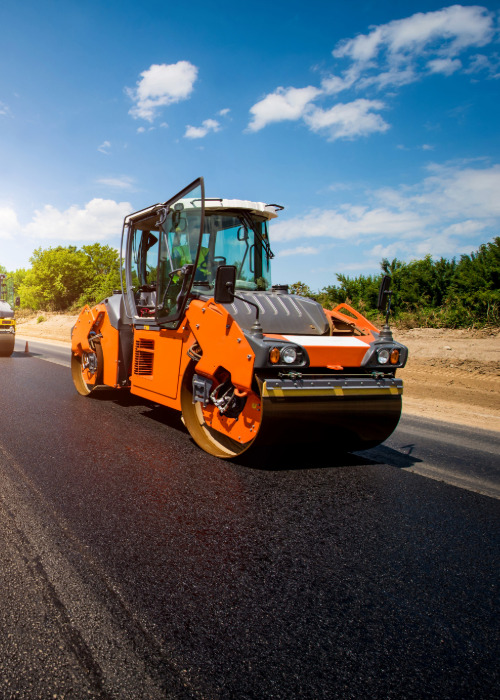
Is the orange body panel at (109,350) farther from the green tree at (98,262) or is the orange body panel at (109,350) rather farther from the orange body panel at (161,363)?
the green tree at (98,262)

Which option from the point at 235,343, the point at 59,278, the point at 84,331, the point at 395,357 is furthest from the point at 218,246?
the point at 59,278

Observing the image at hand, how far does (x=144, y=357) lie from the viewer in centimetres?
631

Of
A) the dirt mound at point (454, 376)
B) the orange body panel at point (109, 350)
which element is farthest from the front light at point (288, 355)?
the dirt mound at point (454, 376)

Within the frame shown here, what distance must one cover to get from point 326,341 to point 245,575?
2.46m

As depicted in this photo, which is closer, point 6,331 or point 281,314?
point 281,314

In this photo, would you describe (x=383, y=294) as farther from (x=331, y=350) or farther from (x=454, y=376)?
(x=454, y=376)

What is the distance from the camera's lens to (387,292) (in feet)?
17.4

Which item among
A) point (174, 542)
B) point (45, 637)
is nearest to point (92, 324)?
point (174, 542)

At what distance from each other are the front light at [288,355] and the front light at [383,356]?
899mm

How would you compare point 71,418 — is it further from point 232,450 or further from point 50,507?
point 50,507

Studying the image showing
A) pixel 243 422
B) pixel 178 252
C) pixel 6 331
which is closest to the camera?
pixel 243 422

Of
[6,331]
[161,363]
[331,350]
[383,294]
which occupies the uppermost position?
[383,294]

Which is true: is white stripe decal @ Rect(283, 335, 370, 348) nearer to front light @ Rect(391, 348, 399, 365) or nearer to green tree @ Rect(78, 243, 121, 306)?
front light @ Rect(391, 348, 399, 365)

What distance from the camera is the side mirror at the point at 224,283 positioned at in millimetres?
4379
